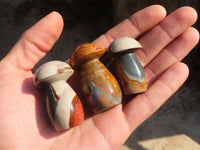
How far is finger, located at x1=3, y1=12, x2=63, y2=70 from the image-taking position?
1.50m

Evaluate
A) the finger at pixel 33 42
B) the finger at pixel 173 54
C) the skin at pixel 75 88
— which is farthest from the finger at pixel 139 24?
the finger at pixel 33 42

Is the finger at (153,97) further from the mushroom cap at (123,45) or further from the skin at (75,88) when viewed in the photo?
the mushroom cap at (123,45)

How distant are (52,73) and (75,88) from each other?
0.33m

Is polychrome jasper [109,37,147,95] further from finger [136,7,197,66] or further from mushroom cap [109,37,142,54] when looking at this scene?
finger [136,7,197,66]

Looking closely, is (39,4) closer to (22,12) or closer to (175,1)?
(22,12)

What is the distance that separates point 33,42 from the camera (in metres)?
1.50

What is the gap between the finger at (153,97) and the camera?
151 cm

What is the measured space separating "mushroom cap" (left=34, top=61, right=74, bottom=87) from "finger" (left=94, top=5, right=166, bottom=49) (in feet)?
1.67

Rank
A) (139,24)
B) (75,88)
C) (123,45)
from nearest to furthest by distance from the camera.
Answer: (123,45)
(75,88)
(139,24)

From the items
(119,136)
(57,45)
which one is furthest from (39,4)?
(119,136)

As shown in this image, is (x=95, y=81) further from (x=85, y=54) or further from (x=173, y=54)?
(x=173, y=54)

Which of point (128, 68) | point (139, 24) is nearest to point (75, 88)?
point (128, 68)

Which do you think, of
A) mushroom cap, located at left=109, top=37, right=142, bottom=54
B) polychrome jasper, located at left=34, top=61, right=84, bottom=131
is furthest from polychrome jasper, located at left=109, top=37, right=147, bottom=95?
polychrome jasper, located at left=34, top=61, right=84, bottom=131

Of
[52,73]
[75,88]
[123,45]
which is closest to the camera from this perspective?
[52,73]
